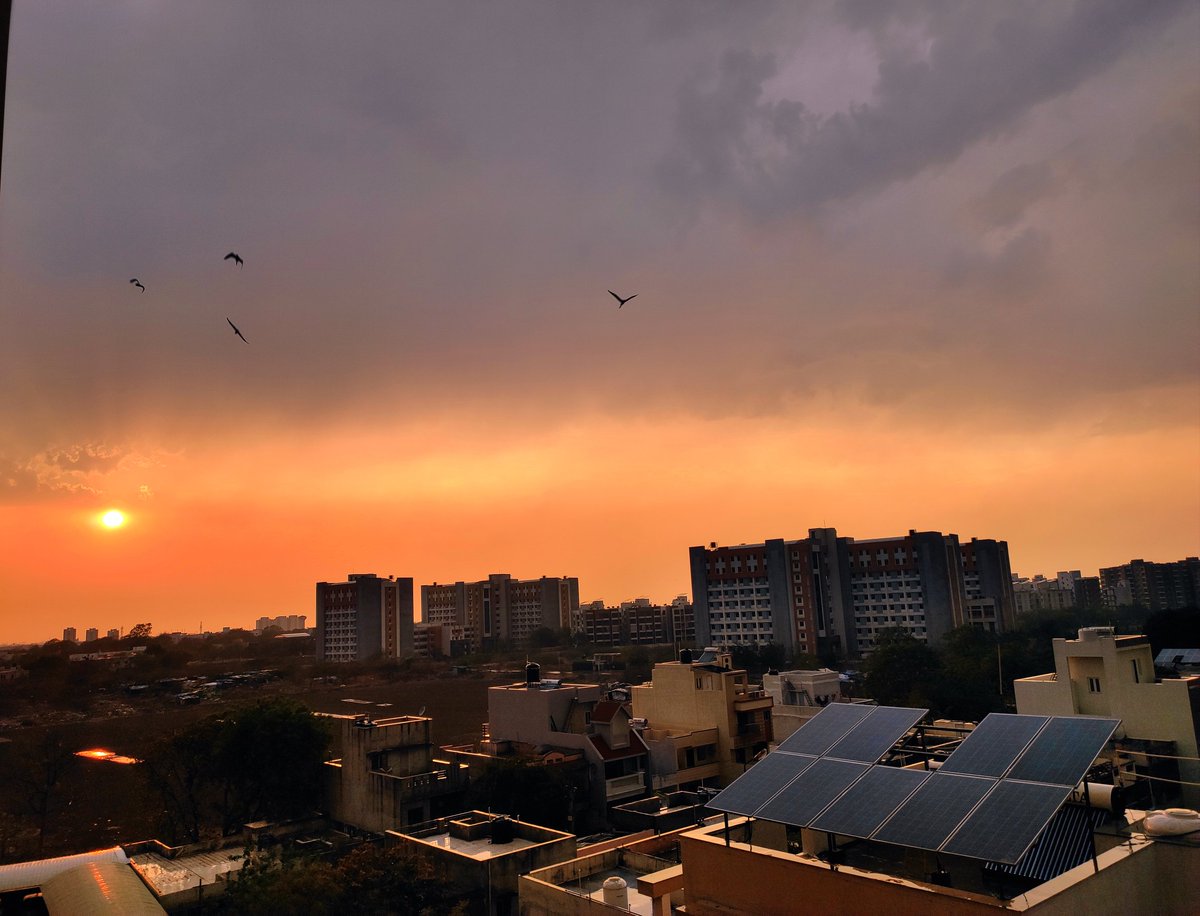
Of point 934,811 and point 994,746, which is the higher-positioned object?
point 994,746

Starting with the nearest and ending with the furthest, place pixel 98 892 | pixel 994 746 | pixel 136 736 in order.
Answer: pixel 994 746 → pixel 98 892 → pixel 136 736

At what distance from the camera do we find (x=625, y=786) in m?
31.0

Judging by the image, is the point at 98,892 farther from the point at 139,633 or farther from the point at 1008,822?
the point at 139,633

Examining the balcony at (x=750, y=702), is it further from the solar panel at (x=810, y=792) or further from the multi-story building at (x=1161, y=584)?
the multi-story building at (x=1161, y=584)

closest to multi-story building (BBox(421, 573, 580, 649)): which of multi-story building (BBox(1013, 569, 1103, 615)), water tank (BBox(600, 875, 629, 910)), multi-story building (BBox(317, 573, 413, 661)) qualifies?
multi-story building (BBox(317, 573, 413, 661))

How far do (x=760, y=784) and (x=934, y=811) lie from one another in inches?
111

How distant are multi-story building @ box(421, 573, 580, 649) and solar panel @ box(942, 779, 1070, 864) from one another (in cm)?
13908

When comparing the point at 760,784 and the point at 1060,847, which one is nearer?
the point at 1060,847

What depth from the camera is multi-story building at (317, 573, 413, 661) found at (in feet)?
392

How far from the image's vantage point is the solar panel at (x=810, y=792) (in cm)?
1094

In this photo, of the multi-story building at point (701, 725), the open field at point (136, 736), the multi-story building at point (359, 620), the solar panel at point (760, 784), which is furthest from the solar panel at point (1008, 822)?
the multi-story building at point (359, 620)

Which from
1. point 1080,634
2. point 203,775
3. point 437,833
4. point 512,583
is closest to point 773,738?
point 1080,634

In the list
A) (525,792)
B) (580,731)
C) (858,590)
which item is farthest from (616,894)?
(858,590)

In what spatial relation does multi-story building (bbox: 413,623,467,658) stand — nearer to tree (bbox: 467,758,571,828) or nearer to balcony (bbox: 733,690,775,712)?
balcony (bbox: 733,690,775,712)
